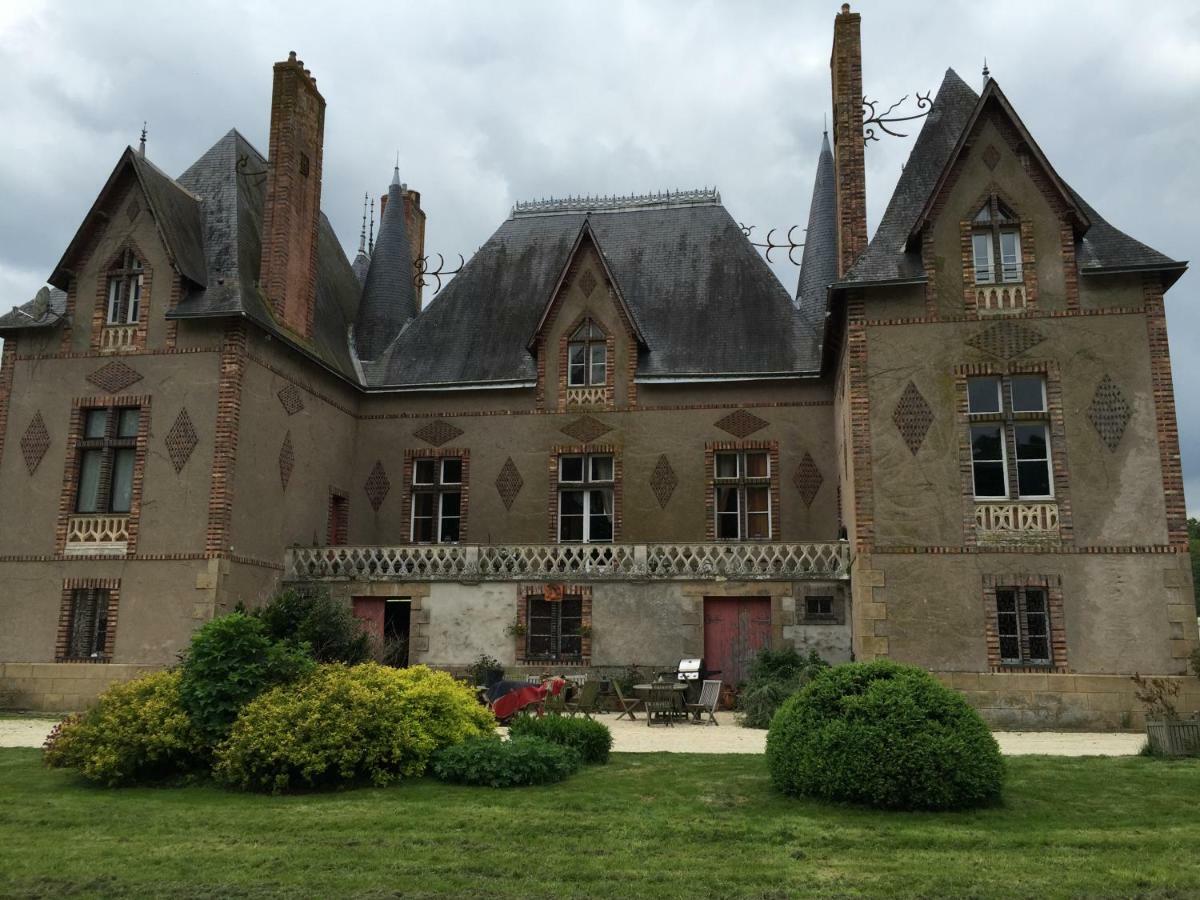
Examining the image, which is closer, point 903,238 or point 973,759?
point 973,759

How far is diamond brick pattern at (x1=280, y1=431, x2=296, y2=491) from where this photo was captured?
20.5 metres

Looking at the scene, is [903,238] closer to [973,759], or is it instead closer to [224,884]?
[973,759]

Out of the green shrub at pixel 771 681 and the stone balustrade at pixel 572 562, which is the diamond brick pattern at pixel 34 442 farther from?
the green shrub at pixel 771 681

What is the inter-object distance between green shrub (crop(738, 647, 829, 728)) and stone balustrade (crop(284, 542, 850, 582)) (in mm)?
1708

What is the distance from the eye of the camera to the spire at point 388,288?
2531cm

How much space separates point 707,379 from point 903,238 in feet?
18.5

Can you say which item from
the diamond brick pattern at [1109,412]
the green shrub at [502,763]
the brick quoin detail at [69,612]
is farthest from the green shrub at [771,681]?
the brick quoin detail at [69,612]

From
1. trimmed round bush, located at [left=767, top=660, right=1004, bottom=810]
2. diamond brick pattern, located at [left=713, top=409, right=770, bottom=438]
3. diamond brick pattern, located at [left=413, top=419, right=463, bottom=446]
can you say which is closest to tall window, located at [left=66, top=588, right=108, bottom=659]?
diamond brick pattern, located at [left=413, top=419, right=463, bottom=446]

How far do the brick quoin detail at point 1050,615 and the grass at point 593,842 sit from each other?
242 inches

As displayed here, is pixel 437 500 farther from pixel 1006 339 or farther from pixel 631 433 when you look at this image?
pixel 1006 339

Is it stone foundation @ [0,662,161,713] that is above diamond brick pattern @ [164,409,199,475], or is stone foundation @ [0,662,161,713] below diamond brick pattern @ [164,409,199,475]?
below

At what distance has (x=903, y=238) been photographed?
1823 cm

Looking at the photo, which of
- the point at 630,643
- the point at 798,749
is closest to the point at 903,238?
the point at 630,643

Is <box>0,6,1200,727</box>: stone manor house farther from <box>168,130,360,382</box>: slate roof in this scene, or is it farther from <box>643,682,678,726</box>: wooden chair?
<box>643,682,678,726</box>: wooden chair
